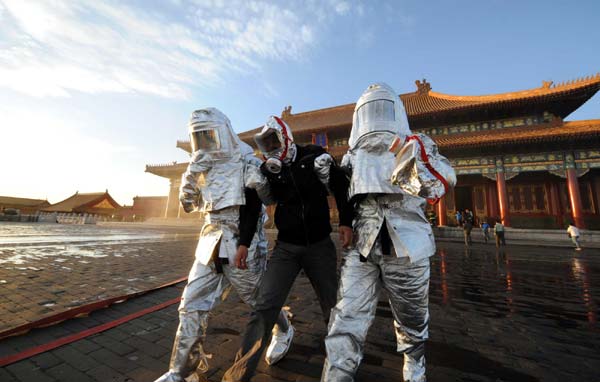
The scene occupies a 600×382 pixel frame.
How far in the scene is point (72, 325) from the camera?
2518 millimetres

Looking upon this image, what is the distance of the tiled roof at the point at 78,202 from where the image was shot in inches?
1319

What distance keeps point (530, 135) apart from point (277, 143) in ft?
50.0

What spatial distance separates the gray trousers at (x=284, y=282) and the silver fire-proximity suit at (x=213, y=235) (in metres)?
0.22

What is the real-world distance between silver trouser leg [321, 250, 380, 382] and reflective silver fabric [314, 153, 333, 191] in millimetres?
548

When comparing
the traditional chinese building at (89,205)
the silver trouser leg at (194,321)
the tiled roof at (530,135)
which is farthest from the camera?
the traditional chinese building at (89,205)

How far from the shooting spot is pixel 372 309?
5.03 feet

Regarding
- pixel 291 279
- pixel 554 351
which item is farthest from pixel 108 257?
pixel 554 351

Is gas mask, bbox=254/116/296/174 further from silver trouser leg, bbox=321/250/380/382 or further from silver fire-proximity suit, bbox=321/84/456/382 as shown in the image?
silver trouser leg, bbox=321/250/380/382

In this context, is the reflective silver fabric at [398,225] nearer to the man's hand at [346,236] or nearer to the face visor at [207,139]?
the man's hand at [346,236]

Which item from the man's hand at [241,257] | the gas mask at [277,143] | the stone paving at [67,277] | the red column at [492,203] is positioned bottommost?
the stone paving at [67,277]

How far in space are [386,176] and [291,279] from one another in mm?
927

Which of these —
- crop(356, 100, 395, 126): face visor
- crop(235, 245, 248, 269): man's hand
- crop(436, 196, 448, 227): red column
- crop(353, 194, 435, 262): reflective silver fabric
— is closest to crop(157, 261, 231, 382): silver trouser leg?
crop(235, 245, 248, 269): man's hand

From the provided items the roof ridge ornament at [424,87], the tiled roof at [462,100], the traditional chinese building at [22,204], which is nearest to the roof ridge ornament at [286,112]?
the tiled roof at [462,100]

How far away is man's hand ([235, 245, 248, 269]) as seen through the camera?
184 cm
